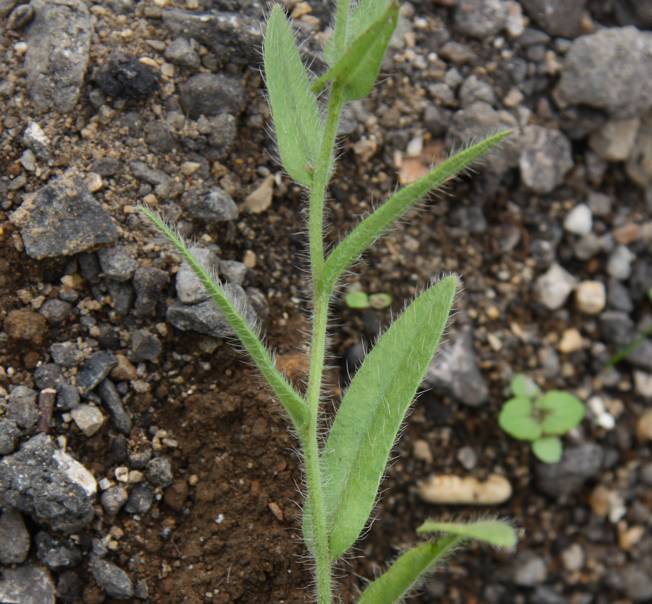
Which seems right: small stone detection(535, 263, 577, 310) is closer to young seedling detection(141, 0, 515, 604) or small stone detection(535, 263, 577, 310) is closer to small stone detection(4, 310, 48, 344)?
young seedling detection(141, 0, 515, 604)

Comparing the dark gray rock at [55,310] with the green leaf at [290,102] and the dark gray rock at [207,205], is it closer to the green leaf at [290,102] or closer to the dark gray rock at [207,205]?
the dark gray rock at [207,205]

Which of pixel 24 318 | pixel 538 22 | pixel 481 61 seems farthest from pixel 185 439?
pixel 538 22

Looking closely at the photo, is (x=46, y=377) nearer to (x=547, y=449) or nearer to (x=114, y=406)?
(x=114, y=406)

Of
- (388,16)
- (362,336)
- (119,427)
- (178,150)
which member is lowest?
(362,336)

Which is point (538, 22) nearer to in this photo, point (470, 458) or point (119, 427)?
point (470, 458)

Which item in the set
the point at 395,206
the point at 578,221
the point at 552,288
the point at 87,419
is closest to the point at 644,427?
the point at 552,288
